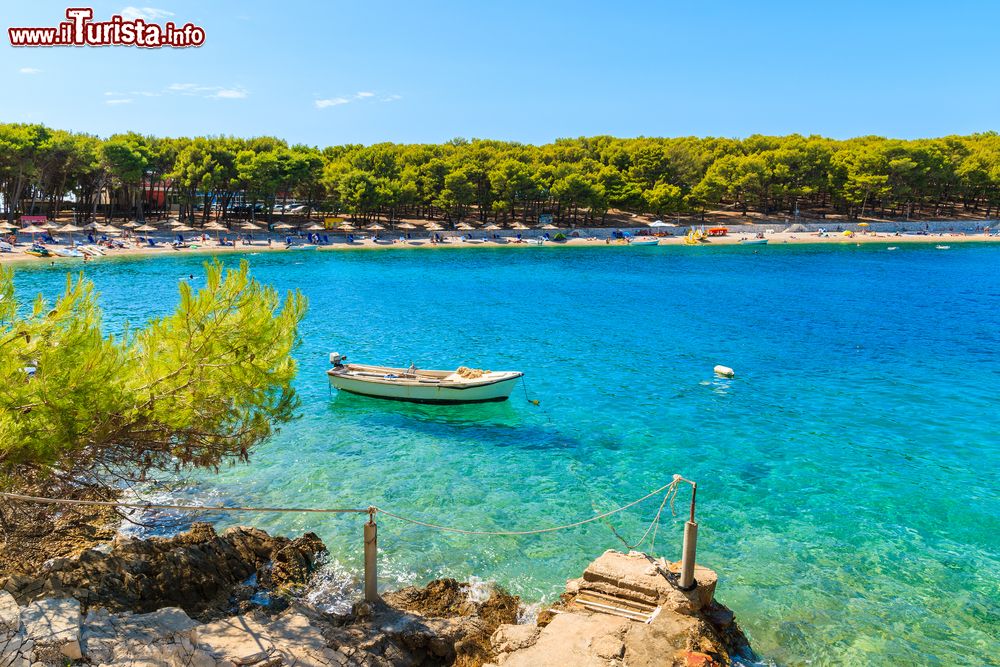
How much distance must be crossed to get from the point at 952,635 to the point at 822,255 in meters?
78.6

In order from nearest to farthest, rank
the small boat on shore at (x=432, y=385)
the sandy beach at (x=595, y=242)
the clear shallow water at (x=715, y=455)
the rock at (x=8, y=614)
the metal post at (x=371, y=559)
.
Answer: the rock at (x=8, y=614), the metal post at (x=371, y=559), the clear shallow water at (x=715, y=455), the small boat on shore at (x=432, y=385), the sandy beach at (x=595, y=242)

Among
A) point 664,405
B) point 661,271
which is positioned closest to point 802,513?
point 664,405

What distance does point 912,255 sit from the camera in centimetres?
8088

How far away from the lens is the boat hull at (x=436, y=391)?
78.4ft

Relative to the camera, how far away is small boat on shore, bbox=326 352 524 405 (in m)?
23.9

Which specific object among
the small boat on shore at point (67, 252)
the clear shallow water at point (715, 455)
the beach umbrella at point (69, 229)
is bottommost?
the clear shallow water at point (715, 455)

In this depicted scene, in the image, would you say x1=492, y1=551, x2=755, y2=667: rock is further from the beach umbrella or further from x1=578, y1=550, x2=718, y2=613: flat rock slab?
the beach umbrella

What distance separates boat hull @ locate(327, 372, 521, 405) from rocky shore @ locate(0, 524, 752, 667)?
11840mm

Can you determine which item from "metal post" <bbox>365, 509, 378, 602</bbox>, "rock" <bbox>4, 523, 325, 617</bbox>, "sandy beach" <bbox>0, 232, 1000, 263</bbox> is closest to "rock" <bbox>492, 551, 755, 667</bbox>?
"metal post" <bbox>365, 509, 378, 602</bbox>

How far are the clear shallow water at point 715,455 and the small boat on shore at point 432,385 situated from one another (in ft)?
1.69

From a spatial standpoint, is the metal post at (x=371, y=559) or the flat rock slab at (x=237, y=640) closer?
the flat rock slab at (x=237, y=640)

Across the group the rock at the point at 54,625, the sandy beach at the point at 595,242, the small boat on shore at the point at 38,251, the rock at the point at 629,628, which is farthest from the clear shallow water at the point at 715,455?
the sandy beach at the point at 595,242

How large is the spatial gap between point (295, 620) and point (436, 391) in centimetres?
1415

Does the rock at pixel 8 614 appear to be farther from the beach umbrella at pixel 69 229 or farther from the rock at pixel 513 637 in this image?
the beach umbrella at pixel 69 229
